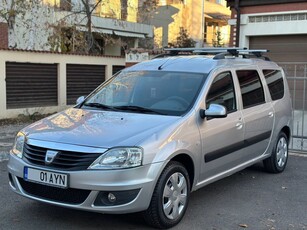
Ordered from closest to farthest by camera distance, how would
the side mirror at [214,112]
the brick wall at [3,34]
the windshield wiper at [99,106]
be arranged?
1. the side mirror at [214,112]
2. the windshield wiper at [99,106]
3. the brick wall at [3,34]

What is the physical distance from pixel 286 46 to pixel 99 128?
12227 mm

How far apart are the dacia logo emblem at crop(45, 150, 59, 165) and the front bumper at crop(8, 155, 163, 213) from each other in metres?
0.09

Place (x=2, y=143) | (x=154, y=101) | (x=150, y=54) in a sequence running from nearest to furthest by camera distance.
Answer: (x=154, y=101) < (x=2, y=143) < (x=150, y=54)

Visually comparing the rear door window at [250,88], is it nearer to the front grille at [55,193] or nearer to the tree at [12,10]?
the front grille at [55,193]

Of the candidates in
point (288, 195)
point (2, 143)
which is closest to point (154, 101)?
point (288, 195)

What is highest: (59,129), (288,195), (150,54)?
(150,54)

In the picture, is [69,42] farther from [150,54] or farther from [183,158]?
[183,158]

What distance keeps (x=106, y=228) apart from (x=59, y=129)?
3.68 feet

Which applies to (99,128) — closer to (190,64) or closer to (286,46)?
(190,64)

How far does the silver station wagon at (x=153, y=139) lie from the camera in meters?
4.17

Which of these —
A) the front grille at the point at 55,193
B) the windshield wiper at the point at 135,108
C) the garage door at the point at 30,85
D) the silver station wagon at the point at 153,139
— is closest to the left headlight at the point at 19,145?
the silver station wagon at the point at 153,139

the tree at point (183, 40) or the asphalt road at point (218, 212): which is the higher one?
the tree at point (183, 40)

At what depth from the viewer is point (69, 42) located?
56.9 feet

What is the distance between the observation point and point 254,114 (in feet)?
20.1
